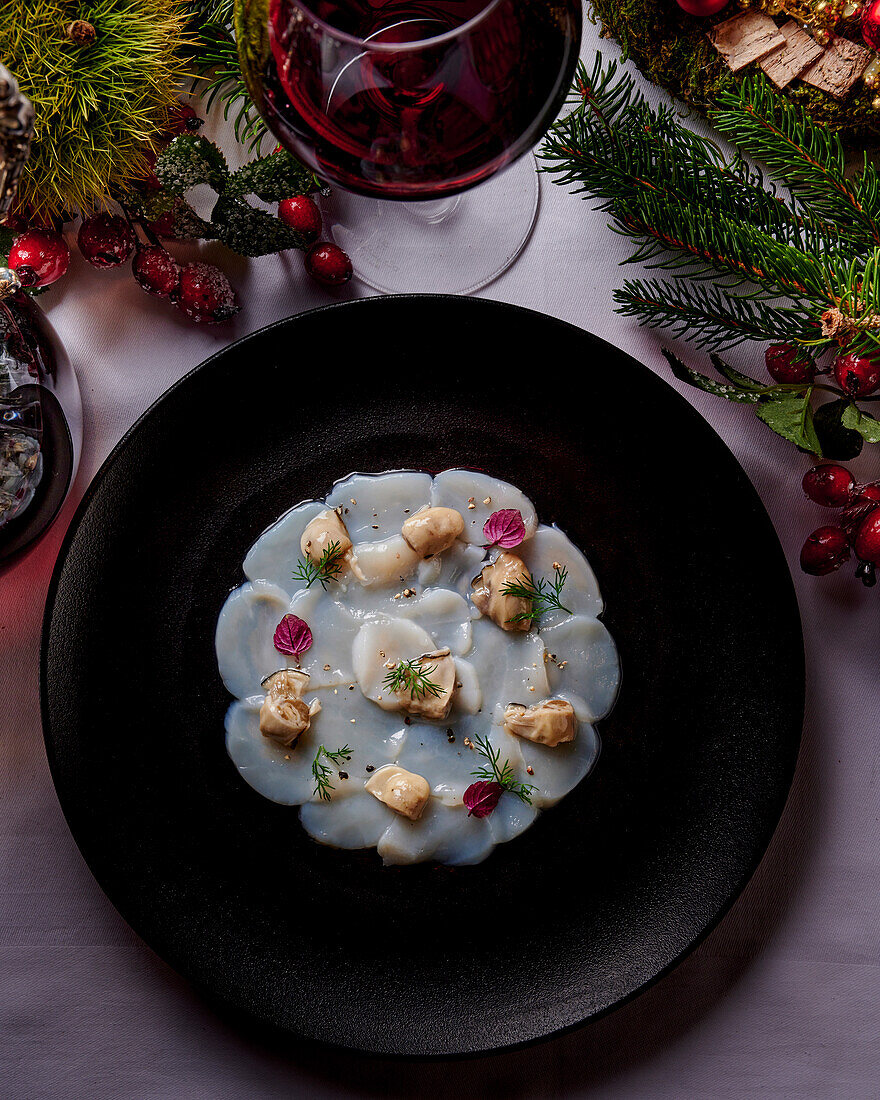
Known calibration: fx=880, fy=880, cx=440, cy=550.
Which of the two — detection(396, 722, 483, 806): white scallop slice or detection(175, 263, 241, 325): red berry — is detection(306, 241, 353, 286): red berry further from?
detection(396, 722, 483, 806): white scallop slice

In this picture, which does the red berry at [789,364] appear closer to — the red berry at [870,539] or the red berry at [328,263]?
the red berry at [870,539]

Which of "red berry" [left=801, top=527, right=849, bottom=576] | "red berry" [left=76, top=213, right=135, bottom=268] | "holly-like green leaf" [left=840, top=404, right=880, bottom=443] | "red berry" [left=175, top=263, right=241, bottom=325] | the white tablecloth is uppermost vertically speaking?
"holly-like green leaf" [left=840, top=404, right=880, bottom=443]

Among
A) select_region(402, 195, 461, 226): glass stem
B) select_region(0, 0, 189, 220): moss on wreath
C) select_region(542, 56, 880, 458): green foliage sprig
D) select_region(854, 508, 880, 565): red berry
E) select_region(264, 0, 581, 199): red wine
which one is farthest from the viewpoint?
select_region(402, 195, 461, 226): glass stem

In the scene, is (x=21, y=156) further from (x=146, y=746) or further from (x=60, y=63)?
(x=146, y=746)

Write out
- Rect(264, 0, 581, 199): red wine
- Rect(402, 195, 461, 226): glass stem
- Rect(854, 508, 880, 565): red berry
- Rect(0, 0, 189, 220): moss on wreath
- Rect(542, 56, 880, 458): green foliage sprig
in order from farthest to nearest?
Rect(402, 195, 461, 226): glass stem
Rect(854, 508, 880, 565): red berry
Rect(542, 56, 880, 458): green foliage sprig
Rect(0, 0, 189, 220): moss on wreath
Rect(264, 0, 581, 199): red wine

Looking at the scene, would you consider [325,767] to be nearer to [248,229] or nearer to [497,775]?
[497,775]

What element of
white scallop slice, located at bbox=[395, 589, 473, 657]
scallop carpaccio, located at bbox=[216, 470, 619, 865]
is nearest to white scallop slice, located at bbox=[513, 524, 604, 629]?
scallop carpaccio, located at bbox=[216, 470, 619, 865]

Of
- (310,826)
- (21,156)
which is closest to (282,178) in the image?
(21,156)

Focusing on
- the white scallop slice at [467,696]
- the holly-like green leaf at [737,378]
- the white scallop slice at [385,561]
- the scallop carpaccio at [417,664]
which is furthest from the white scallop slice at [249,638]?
the holly-like green leaf at [737,378]
